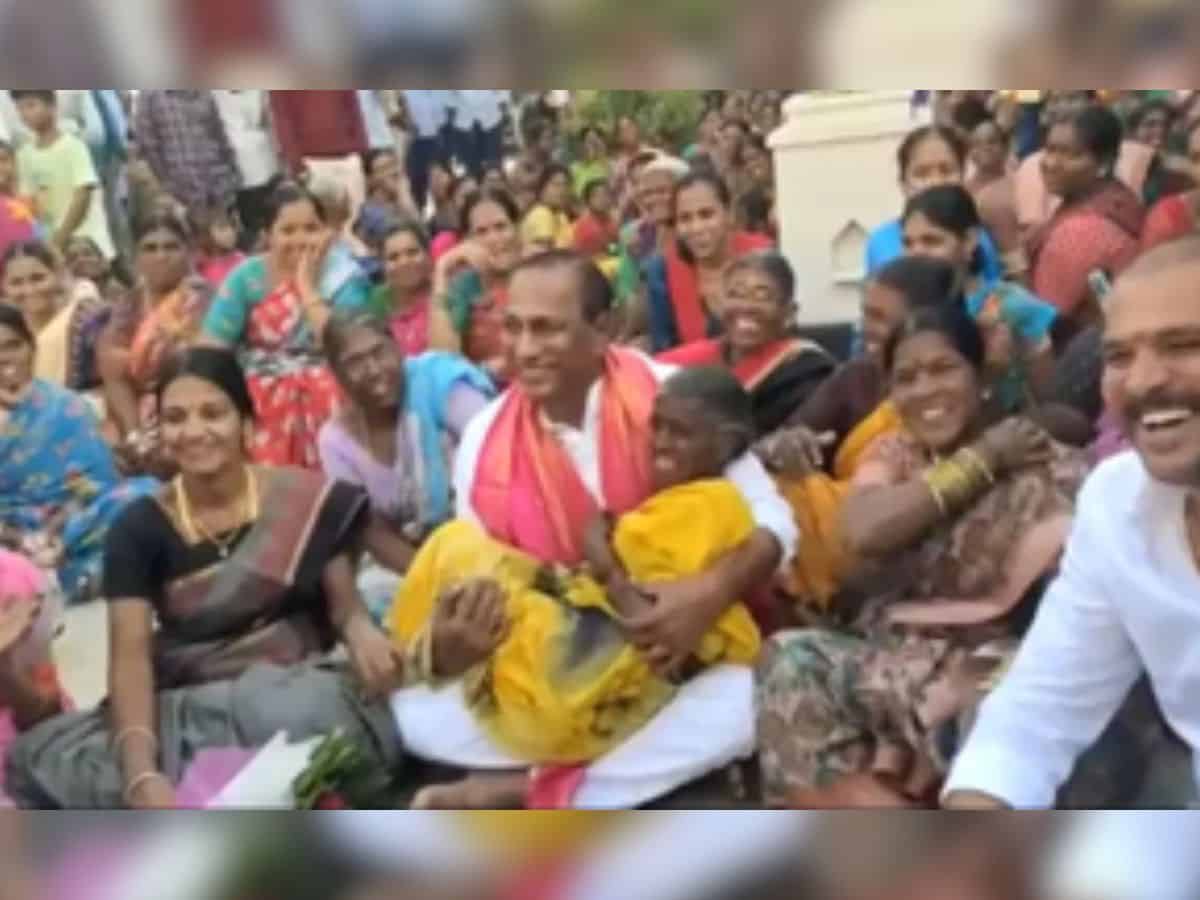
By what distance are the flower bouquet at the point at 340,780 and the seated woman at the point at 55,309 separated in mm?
399

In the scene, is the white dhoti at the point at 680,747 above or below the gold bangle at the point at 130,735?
below

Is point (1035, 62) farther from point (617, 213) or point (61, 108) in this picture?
point (61, 108)

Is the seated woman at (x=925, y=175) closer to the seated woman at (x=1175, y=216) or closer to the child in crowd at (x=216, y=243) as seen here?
the seated woman at (x=1175, y=216)

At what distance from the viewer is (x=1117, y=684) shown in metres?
1.51

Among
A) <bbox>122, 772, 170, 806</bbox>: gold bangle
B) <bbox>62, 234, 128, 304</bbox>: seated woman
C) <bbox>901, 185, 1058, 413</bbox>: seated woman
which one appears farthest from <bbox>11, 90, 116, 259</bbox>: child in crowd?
<bbox>901, 185, 1058, 413</bbox>: seated woman

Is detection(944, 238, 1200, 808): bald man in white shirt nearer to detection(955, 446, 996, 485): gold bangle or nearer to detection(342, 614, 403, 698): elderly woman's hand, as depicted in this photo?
detection(955, 446, 996, 485): gold bangle

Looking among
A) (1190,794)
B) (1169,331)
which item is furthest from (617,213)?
(1190,794)

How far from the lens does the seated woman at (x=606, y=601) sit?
1663 mm

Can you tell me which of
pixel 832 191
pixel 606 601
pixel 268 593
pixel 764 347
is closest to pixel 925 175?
pixel 832 191

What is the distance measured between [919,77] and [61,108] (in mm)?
719

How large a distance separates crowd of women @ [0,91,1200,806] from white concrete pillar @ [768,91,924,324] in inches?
0.6

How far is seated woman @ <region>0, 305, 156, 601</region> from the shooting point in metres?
1.76

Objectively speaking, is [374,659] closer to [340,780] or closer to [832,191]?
[340,780]

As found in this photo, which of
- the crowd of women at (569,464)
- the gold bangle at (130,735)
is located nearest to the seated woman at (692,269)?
the crowd of women at (569,464)
